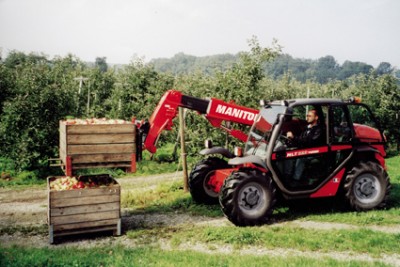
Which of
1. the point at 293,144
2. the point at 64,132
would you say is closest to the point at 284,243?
the point at 293,144

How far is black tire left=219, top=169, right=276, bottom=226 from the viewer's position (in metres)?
7.56

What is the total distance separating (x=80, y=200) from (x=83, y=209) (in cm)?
17

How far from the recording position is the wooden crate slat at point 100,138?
275 inches

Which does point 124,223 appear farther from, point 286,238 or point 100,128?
point 286,238

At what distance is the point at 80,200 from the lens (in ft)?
23.5

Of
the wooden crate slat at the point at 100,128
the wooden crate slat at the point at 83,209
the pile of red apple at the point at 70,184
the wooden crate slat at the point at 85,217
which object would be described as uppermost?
the wooden crate slat at the point at 100,128

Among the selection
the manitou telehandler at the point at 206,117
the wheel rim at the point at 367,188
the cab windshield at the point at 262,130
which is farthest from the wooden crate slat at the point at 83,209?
the wheel rim at the point at 367,188

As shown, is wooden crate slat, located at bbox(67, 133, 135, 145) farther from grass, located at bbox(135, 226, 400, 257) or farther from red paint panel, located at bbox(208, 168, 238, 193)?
red paint panel, located at bbox(208, 168, 238, 193)

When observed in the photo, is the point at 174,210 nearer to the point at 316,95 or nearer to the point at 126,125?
the point at 126,125

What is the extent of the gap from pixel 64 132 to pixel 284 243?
4132 millimetres

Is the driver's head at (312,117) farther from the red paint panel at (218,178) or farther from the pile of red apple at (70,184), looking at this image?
the pile of red apple at (70,184)

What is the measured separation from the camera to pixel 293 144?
828 centimetres

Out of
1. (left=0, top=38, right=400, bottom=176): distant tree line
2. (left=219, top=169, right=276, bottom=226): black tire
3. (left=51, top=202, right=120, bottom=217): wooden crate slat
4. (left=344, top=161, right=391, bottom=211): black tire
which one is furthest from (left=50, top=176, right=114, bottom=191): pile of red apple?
(left=0, top=38, right=400, bottom=176): distant tree line

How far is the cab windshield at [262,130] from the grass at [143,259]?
8.44 ft
